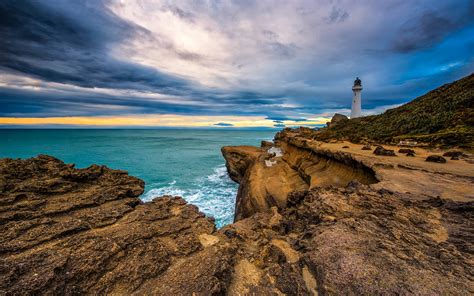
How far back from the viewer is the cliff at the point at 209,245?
3.74m

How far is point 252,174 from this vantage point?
753 inches

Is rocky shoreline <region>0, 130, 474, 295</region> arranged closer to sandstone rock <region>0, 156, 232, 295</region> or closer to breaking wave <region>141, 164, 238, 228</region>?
sandstone rock <region>0, 156, 232, 295</region>

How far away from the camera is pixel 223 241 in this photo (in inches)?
224

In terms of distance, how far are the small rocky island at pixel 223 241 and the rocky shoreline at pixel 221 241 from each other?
0.02 meters

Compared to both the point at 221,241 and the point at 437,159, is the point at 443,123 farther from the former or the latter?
the point at 221,241

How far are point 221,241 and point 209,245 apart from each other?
0.41 m

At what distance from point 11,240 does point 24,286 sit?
1.47m

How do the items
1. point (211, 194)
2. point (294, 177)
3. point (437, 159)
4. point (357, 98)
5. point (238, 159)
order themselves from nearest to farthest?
1. point (437, 159)
2. point (294, 177)
3. point (211, 194)
4. point (238, 159)
5. point (357, 98)

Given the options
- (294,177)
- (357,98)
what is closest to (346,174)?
(294,177)

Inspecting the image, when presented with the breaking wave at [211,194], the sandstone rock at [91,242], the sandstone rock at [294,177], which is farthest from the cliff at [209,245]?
the breaking wave at [211,194]

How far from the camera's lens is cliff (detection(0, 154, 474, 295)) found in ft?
12.3

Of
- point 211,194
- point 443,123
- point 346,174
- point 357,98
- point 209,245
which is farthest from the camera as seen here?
point 357,98

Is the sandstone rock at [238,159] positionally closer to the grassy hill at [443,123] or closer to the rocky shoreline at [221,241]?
the grassy hill at [443,123]

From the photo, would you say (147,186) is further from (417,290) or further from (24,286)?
(417,290)
